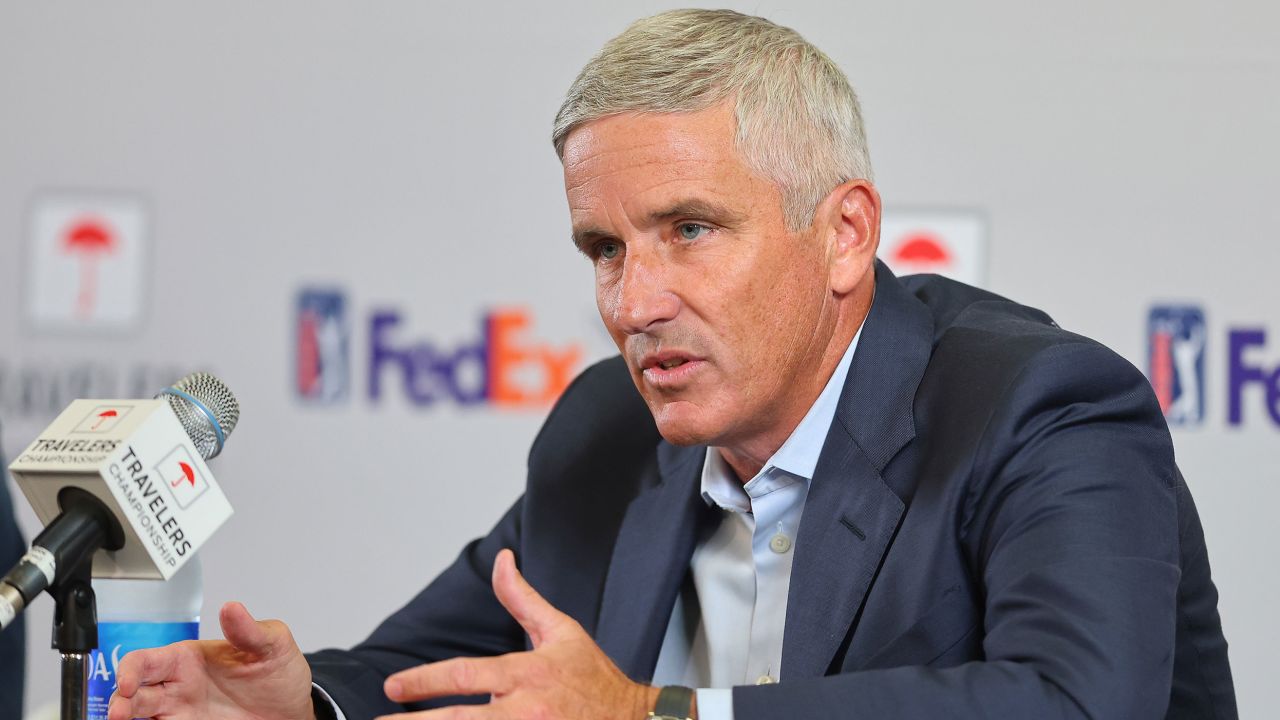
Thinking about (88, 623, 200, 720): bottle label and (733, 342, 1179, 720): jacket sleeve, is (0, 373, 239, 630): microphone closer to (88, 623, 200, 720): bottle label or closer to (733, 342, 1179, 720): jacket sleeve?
(88, 623, 200, 720): bottle label

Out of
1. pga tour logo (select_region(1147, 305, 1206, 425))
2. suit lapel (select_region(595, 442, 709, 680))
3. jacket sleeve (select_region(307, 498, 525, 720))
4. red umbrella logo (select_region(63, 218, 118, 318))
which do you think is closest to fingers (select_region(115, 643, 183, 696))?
jacket sleeve (select_region(307, 498, 525, 720))

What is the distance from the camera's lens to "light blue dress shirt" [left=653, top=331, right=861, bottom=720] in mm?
1694

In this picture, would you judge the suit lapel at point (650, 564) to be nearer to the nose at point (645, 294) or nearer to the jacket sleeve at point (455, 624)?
the jacket sleeve at point (455, 624)

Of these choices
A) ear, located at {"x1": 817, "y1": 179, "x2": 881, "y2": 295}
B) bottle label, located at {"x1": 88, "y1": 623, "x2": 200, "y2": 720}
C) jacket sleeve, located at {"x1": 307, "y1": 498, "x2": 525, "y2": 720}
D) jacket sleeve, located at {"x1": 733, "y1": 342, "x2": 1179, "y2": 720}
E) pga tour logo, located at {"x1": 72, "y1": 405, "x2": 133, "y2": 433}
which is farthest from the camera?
jacket sleeve, located at {"x1": 307, "y1": 498, "x2": 525, "y2": 720}

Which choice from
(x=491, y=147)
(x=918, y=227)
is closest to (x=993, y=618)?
(x=918, y=227)

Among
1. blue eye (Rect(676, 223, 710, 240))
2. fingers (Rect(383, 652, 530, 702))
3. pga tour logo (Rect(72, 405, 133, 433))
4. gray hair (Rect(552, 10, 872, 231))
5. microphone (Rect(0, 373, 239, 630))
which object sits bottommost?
fingers (Rect(383, 652, 530, 702))

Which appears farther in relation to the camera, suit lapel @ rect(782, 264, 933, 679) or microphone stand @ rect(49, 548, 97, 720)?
suit lapel @ rect(782, 264, 933, 679)

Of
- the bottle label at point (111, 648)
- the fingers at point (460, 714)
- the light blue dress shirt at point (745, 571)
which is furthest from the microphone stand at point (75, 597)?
the light blue dress shirt at point (745, 571)

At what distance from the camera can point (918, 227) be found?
11.2 feet

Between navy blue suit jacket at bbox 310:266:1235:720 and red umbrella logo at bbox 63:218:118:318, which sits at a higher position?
red umbrella logo at bbox 63:218:118:318

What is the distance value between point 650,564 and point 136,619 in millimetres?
663

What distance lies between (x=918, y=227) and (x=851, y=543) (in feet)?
6.77

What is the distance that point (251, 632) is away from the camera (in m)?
1.43

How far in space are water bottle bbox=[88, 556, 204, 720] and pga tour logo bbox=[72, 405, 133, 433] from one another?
275mm
